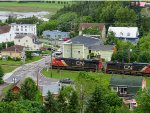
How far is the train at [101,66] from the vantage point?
41000 millimetres

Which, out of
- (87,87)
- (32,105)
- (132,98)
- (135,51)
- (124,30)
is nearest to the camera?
(32,105)

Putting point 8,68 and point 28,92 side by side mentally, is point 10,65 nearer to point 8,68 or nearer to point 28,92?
point 8,68

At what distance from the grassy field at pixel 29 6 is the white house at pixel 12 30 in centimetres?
2973

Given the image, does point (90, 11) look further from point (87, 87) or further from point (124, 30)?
point (87, 87)

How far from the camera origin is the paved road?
3831 cm

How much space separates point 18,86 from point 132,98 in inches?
286

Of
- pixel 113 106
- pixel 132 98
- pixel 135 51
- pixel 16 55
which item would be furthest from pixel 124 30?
pixel 113 106

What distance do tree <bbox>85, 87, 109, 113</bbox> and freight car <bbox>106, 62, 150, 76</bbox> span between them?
16902mm

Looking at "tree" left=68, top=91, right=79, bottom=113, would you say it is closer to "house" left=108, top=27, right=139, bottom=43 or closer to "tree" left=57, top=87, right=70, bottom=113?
"tree" left=57, top=87, right=70, bottom=113

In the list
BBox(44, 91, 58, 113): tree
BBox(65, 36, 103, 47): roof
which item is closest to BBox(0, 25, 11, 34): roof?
BBox(65, 36, 103, 47): roof

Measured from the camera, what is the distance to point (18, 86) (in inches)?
1194

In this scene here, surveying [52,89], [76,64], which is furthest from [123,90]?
[76,64]

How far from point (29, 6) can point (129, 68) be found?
60101mm

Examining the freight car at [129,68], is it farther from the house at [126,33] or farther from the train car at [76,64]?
the house at [126,33]
